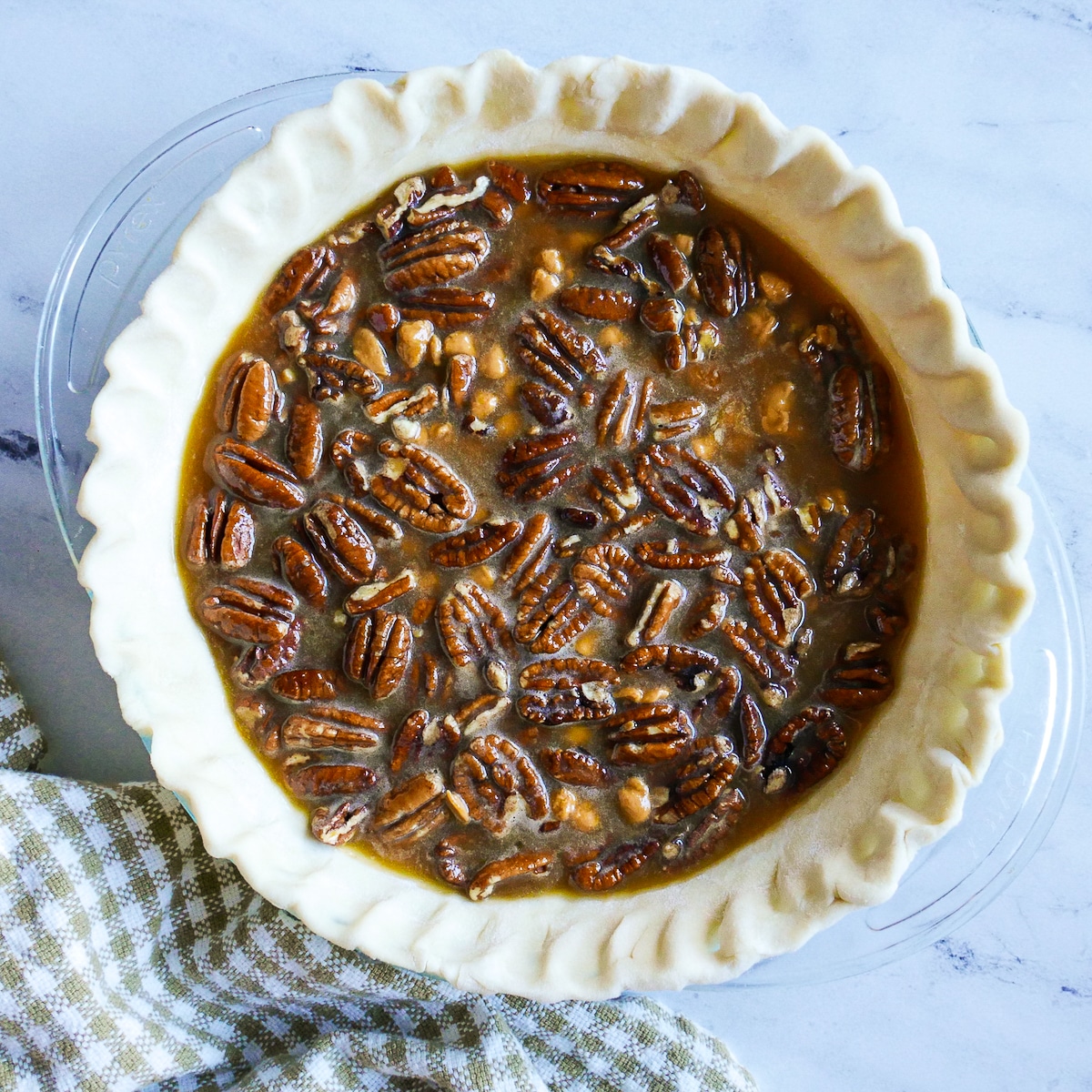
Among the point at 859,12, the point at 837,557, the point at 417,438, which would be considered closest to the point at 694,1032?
the point at 837,557

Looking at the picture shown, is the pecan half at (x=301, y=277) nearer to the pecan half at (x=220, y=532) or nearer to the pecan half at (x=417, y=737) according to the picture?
the pecan half at (x=220, y=532)

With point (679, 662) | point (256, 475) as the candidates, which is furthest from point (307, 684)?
point (679, 662)

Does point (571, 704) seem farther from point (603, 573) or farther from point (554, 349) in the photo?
point (554, 349)

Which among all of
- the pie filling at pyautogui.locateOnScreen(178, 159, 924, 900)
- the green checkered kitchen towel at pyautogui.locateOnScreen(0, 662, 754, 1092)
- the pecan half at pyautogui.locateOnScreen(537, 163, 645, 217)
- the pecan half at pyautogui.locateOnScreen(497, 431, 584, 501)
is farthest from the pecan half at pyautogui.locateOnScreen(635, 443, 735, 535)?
the green checkered kitchen towel at pyautogui.locateOnScreen(0, 662, 754, 1092)

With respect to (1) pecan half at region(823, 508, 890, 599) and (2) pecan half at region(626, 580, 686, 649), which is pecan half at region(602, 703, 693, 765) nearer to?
(2) pecan half at region(626, 580, 686, 649)

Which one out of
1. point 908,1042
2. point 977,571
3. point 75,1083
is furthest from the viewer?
point 908,1042

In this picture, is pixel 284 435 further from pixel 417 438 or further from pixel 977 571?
pixel 977 571
